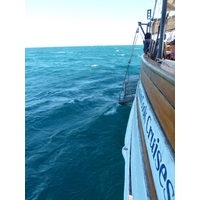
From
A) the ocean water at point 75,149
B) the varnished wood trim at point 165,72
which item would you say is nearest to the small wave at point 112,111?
the ocean water at point 75,149

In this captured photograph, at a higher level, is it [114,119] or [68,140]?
[114,119]

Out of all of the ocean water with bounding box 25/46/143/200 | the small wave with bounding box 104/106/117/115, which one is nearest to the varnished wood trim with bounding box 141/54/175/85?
the ocean water with bounding box 25/46/143/200

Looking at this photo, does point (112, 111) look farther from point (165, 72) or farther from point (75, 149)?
point (165, 72)

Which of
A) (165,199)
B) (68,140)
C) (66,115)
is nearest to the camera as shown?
(165,199)

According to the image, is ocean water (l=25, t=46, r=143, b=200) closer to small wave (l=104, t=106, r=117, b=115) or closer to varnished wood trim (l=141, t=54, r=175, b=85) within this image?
small wave (l=104, t=106, r=117, b=115)

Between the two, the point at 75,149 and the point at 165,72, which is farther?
the point at 75,149

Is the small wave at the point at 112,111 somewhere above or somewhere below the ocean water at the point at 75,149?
above

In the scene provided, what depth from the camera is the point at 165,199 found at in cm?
169

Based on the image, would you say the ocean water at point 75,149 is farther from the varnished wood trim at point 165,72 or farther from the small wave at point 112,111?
the varnished wood trim at point 165,72

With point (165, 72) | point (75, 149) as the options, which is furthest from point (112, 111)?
point (165, 72)
